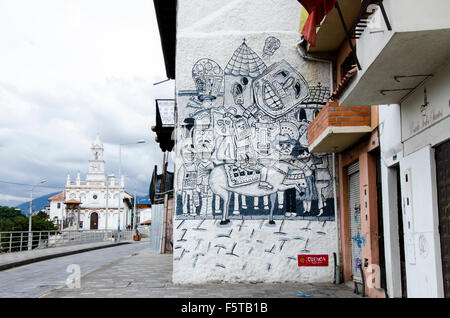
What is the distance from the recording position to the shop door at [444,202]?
6.04 m

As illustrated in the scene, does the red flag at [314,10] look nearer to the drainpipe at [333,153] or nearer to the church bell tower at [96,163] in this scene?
the drainpipe at [333,153]

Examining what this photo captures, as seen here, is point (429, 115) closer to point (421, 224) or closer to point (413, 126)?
point (413, 126)

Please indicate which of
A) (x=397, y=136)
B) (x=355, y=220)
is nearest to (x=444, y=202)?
(x=397, y=136)

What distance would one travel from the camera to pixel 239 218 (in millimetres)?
10953

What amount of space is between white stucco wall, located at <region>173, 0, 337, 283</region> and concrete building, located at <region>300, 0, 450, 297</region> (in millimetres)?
1194

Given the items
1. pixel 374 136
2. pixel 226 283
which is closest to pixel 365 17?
pixel 374 136

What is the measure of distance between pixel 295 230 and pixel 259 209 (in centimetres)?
98

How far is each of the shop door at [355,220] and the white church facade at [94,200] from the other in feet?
284

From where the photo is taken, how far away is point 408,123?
23.5ft

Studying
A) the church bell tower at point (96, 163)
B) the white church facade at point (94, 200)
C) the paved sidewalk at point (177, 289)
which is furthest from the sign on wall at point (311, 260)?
the church bell tower at point (96, 163)

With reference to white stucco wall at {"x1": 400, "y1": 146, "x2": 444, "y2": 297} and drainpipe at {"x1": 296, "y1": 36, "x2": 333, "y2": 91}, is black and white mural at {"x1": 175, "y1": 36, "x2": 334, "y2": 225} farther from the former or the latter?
white stucco wall at {"x1": 400, "y1": 146, "x2": 444, "y2": 297}

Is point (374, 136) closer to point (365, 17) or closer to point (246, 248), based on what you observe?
point (365, 17)
